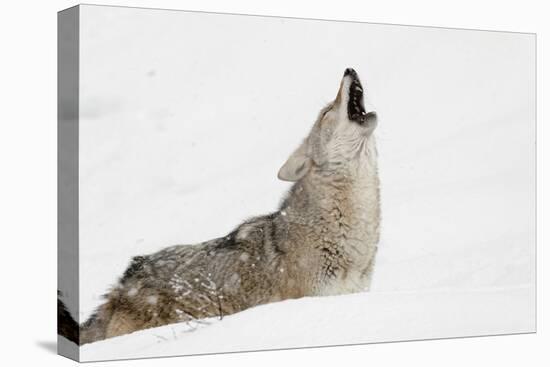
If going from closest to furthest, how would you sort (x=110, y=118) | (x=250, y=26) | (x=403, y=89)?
1. (x=110, y=118)
2. (x=250, y=26)
3. (x=403, y=89)

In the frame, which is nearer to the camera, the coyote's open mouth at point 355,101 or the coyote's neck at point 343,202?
the coyote's neck at point 343,202

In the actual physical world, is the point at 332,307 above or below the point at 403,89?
below

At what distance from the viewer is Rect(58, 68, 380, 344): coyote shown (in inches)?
304

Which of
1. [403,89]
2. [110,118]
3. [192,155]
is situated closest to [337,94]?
[403,89]

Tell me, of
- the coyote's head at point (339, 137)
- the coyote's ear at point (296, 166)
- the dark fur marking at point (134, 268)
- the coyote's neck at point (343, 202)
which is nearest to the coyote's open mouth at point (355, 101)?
the coyote's head at point (339, 137)

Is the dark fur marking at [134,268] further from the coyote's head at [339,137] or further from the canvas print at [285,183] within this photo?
the coyote's head at [339,137]

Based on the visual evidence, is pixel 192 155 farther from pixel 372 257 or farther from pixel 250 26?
pixel 372 257

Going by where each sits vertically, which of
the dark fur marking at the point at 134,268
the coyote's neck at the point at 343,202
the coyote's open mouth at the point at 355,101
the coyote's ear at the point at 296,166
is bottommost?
the dark fur marking at the point at 134,268

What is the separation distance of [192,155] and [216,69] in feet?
2.16

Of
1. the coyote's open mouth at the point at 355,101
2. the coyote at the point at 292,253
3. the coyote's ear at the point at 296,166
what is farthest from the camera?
the coyote's open mouth at the point at 355,101

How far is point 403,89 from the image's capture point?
8.66 meters

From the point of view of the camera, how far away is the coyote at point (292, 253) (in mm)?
7711

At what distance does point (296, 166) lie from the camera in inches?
323

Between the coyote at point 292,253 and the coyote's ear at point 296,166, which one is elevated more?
the coyote's ear at point 296,166
